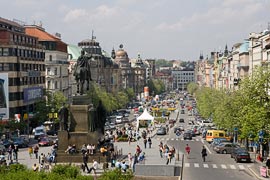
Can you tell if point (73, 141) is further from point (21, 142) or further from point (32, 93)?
point (32, 93)

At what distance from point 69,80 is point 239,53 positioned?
43217 millimetres

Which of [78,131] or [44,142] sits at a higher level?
[78,131]

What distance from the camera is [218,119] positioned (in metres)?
87.8

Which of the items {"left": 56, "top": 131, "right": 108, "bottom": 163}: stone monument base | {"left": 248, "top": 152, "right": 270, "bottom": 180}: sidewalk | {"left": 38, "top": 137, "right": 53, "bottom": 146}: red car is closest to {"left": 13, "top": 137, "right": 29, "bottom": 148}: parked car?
{"left": 38, "top": 137, "right": 53, "bottom": 146}: red car

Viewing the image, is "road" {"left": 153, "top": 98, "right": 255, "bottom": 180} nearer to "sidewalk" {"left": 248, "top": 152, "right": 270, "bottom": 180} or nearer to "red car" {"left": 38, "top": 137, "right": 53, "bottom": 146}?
"sidewalk" {"left": 248, "top": 152, "right": 270, "bottom": 180}

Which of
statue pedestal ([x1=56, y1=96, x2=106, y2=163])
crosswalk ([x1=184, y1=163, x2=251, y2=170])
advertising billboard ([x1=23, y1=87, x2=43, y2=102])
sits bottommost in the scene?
crosswalk ([x1=184, y1=163, x2=251, y2=170])

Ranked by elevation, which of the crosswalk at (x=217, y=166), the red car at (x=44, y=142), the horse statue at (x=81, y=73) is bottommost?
the crosswalk at (x=217, y=166)

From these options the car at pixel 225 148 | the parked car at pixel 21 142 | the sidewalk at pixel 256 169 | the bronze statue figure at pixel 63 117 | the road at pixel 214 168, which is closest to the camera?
the road at pixel 214 168

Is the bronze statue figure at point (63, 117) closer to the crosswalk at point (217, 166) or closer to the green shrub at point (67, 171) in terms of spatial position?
the crosswalk at point (217, 166)

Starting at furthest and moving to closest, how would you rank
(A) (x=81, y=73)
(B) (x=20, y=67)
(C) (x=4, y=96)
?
1. (B) (x=20, y=67)
2. (C) (x=4, y=96)
3. (A) (x=81, y=73)

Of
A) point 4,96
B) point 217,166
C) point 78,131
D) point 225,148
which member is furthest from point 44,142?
point 217,166

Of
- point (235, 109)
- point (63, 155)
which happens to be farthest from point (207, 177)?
point (235, 109)

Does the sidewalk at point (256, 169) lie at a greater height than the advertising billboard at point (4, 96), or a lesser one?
lesser

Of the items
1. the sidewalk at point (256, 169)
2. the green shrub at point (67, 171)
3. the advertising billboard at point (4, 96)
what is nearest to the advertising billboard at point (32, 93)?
the advertising billboard at point (4, 96)
